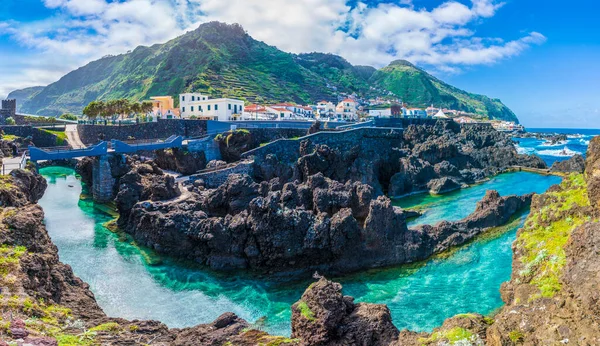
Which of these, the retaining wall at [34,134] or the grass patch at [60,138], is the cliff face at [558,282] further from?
the retaining wall at [34,134]

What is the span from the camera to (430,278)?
25.0 m

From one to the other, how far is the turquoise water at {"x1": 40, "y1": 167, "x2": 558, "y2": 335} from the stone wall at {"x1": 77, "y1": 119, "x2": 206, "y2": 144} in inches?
1128

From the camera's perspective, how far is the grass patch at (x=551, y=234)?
12.4m

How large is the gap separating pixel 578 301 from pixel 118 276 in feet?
81.9

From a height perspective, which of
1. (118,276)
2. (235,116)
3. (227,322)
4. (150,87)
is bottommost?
(118,276)

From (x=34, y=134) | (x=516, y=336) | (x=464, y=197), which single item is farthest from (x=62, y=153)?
A: (x=464, y=197)

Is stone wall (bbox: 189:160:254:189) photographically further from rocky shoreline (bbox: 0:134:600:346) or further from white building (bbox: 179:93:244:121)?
white building (bbox: 179:93:244:121)

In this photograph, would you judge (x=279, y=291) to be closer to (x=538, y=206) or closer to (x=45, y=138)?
(x=538, y=206)

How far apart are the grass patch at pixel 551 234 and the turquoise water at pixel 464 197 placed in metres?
18.2

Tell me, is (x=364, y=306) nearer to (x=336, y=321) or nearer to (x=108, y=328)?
(x=336, y=321)

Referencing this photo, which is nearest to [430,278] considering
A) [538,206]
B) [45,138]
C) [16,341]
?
[538,206]

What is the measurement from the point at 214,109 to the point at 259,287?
5237cm

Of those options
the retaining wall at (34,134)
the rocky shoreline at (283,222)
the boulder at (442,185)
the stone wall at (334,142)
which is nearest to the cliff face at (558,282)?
the rocky shoreline at (283,222)

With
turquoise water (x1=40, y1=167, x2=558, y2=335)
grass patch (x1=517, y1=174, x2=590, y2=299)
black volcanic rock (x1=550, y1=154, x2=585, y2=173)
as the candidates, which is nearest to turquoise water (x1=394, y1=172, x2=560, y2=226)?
black volcanic rock (x1=550, y1=154, x2=585, y2=173)
